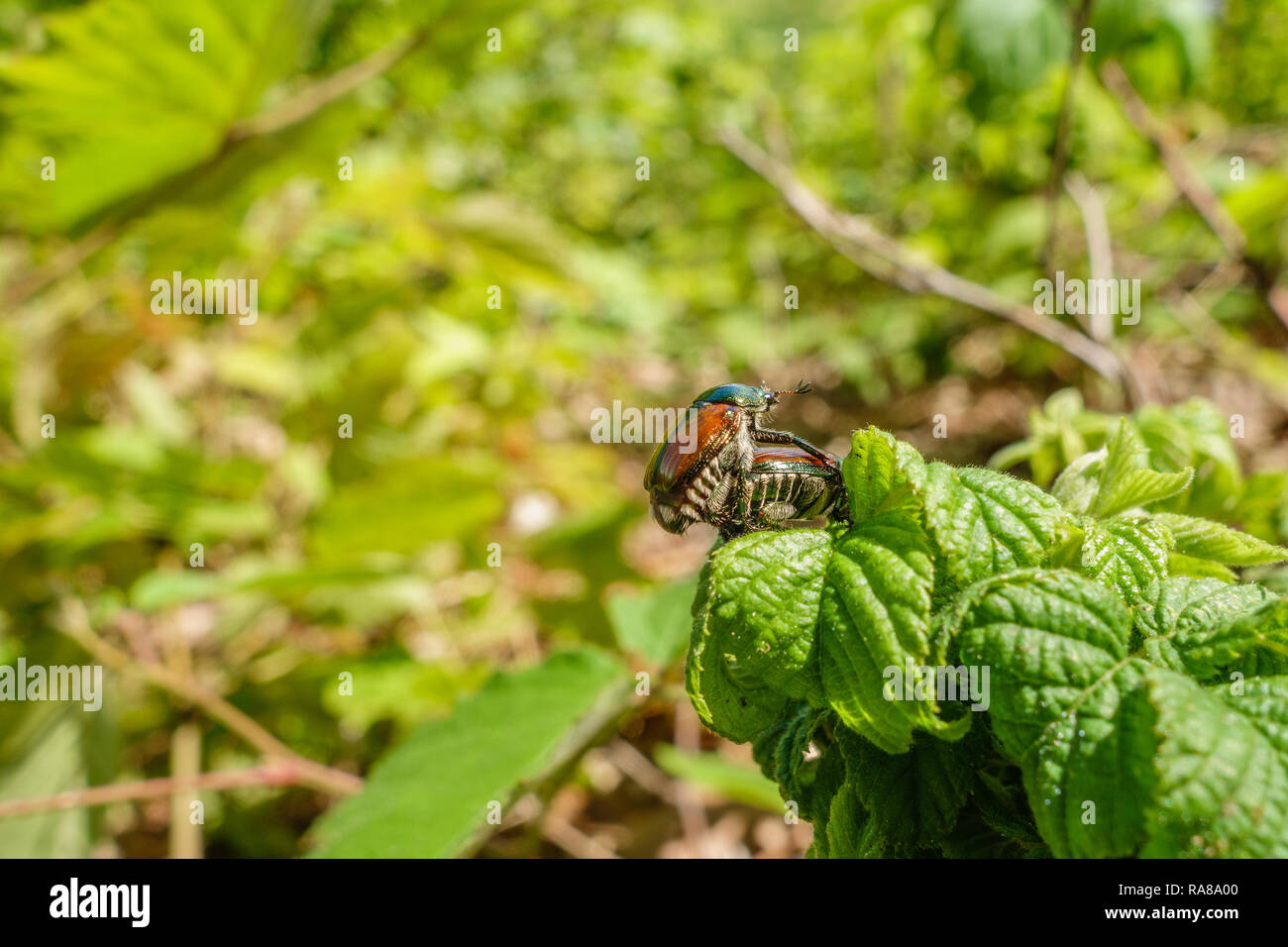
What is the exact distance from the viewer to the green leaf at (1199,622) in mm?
444

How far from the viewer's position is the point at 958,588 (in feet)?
1.64

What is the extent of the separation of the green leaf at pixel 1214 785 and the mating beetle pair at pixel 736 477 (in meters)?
0.25

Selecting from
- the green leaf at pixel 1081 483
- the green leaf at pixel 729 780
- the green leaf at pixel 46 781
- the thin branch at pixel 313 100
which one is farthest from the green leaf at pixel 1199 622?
the thin branch at pixel 313 100

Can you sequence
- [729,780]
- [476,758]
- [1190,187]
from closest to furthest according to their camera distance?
[476,758] < [729,780] < [1190,187]

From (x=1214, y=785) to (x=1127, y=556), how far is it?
0.16 m

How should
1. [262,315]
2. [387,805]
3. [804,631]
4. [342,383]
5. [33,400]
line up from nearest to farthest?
1. [804,631]
2. [387,805]
3. [33,400]
4. [342,383]
5. [262,315]

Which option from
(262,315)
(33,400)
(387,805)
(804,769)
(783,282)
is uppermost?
(783,282)

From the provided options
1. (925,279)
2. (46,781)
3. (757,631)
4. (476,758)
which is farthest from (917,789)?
(46,781)

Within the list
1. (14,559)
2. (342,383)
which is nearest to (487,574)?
(342,383)

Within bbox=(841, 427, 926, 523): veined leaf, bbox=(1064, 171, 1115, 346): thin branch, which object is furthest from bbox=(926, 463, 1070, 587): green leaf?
bbox=(1064, 171, 1115, 346): thin branch

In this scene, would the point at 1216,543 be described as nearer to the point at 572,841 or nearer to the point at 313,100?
the point at 572,841

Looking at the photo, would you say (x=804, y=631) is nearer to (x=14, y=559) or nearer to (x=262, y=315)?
(x=14, y=559)

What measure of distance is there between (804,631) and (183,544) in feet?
6.77

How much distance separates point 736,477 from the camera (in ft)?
1.94
